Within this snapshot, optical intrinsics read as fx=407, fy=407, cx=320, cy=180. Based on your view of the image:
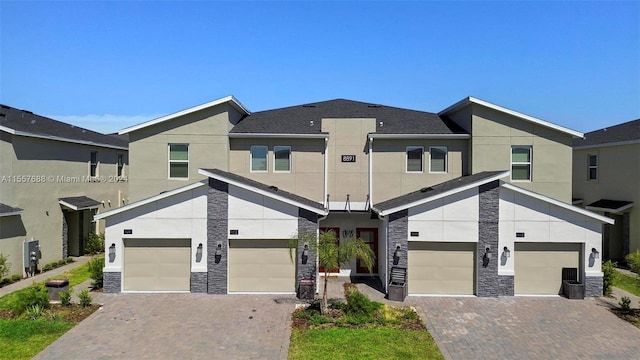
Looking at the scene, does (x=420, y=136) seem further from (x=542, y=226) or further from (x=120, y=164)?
(x=120, y=164)

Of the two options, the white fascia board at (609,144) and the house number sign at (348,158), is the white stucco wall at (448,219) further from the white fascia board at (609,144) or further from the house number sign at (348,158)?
the white fascia board at (609,144)

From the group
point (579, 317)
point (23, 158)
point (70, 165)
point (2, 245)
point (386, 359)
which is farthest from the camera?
point (70, 165)

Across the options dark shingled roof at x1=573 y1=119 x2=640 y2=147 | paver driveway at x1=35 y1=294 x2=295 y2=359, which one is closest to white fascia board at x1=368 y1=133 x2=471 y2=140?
paver driveway at x1=35 y1=294 x2=295 y2=359

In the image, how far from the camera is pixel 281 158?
19938 mm

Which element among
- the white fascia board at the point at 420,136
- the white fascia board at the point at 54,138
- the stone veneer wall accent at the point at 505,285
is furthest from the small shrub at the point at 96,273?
the stone veneer wall accent at the point at 505,285

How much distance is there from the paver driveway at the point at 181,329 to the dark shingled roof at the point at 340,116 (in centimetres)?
842

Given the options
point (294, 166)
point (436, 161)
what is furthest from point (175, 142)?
point (436, 161)

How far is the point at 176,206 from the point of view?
1650cm

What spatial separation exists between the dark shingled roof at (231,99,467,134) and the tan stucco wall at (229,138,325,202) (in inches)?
21.5

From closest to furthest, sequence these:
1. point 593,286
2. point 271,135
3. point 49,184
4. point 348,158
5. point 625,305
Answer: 1. point 625,305
2. point 593,286
3. point 271,135
4. point 348,158
5. point 49,184

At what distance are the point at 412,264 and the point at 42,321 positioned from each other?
43.1ft

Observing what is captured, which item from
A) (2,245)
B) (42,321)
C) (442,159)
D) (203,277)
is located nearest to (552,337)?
(442,159)

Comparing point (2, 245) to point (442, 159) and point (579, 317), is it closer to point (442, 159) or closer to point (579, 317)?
point (442, 159)

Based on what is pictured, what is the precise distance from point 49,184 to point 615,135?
31981mm
